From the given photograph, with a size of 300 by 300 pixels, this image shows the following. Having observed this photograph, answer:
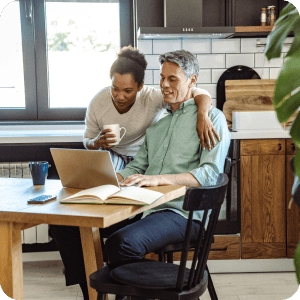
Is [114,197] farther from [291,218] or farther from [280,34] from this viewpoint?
[291,218]

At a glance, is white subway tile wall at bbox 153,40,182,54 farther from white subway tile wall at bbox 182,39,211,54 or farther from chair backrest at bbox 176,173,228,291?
chair backrest at bbox 176,173,228,291

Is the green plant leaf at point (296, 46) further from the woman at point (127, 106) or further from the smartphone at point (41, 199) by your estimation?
the woman at point (127, 106)

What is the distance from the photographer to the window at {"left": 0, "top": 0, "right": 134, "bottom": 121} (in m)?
3.19

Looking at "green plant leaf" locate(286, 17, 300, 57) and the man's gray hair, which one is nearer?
"green plant leaf" locate(286, 17, 300, 57)

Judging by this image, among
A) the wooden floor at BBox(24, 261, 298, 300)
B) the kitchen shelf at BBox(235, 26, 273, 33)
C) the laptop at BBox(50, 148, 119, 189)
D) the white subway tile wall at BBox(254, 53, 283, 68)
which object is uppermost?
the kitchen shelf at BBox(235, 26, 273, 33)

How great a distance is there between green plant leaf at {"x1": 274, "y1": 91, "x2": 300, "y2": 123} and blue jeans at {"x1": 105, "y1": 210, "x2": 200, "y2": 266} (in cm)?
92

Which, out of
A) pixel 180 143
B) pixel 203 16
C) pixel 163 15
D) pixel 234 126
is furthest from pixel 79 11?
pixel 180 143

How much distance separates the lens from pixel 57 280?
258cm

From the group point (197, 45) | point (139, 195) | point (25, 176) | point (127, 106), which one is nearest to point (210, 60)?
point (197, 45)

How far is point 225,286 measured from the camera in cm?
248

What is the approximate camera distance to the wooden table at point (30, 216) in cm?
115

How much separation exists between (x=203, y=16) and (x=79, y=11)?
102 centimetres

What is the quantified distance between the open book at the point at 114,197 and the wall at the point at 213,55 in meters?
1.89

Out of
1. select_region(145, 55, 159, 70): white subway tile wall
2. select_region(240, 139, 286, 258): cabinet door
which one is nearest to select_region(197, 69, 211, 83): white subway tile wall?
select_region(145, 55, 159, 70): white subway tile wall
